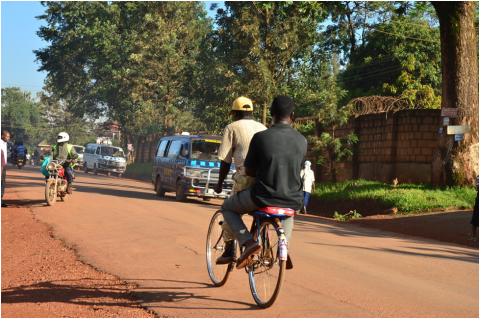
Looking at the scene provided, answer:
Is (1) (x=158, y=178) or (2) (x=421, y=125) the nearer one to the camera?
(2) (x=421, y=125)

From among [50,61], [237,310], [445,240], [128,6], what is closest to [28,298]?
[237,310]

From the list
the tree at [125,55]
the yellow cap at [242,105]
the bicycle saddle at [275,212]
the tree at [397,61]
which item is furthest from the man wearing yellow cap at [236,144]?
the tree at [125,55]

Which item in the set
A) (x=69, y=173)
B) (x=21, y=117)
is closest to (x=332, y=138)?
(x=69, y=173)

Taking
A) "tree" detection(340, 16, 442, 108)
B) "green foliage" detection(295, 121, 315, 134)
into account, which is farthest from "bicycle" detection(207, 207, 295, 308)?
"tree" detection(340, 16, 442, 108)

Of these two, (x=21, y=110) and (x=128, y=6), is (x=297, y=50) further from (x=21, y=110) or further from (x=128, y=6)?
(x=21, y=110)

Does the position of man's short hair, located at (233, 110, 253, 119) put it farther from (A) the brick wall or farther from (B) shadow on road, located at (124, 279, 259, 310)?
(A) the brick wall

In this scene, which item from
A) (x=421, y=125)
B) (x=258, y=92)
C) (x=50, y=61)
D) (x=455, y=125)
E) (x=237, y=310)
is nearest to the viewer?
→ (x=237, y=310)

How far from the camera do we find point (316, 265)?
789 cm

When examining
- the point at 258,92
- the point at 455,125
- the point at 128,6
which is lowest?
the point at 455,125

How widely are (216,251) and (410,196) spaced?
11.7 meters

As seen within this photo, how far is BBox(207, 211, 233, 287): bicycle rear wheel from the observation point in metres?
6.09

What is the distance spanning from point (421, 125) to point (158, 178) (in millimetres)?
9828

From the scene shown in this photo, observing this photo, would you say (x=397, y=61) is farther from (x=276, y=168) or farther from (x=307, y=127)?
(x=276, y=168)

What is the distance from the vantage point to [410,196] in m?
16.7
